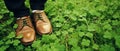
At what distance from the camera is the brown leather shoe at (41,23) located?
2457 mm

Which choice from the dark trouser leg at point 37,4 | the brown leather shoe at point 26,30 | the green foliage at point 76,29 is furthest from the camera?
the dark trouser leg at point 37,4

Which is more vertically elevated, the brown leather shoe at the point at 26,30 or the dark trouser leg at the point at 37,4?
the dark trouser leg at the point at 37,4

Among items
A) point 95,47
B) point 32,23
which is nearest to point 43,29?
point 32,23

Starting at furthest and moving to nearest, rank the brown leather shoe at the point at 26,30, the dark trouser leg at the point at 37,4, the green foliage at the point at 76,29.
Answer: the dark trouser leg at the point at 37,4
the brown leather shoe at the point at 26,30
the green foliage at the point at 76,29

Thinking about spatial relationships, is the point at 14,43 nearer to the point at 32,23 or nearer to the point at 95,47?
the point at 32,23

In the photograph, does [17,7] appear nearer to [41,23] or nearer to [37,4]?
[37,4]

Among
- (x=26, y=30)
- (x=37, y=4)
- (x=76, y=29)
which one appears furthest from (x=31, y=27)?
(x=76, y=29)

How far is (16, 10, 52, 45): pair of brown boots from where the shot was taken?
236 centimetres

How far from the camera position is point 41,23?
2523mm

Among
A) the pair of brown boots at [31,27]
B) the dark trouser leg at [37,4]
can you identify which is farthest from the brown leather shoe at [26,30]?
the dark trouser leg at [37,4]

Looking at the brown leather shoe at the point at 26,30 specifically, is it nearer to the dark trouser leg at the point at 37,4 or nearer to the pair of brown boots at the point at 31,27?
the pair of brown boots at the point at 31,27

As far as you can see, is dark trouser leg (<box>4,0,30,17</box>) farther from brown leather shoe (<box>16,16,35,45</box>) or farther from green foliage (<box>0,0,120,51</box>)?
green foliage (<box>0,0,120,51</box>)

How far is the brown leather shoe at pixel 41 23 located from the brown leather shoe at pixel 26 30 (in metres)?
0.08

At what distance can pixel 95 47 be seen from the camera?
216 centimetres
